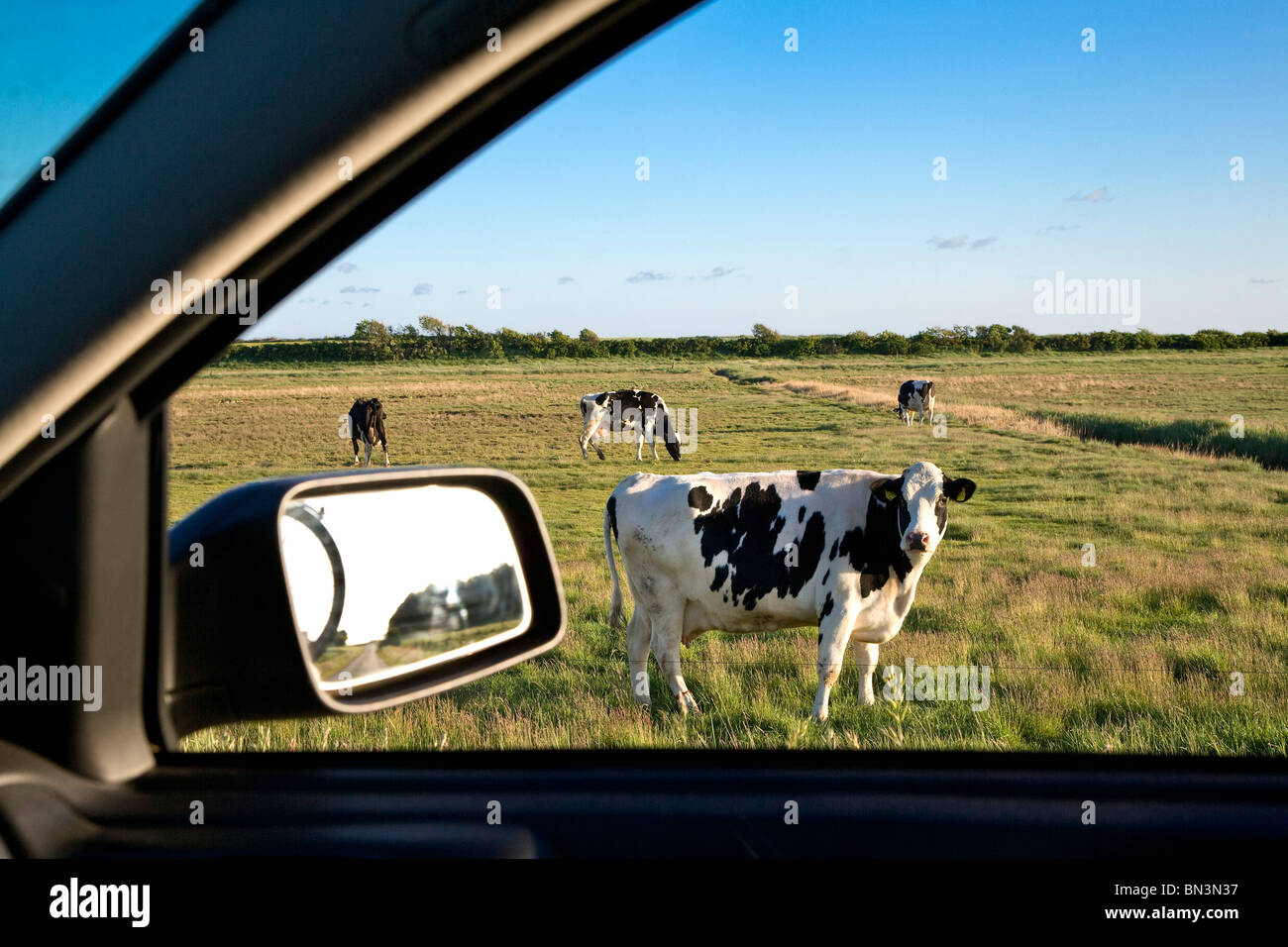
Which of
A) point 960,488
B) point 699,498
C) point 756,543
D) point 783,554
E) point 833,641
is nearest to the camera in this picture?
point 833,641

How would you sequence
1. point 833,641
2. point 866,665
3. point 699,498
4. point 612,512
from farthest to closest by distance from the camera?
point 612,512
point 699,498
point 833,641
point 866,665

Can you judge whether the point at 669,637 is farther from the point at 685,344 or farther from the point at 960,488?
the point at 685,344

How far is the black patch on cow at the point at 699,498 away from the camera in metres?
5.74

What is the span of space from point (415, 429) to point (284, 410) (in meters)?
1.44

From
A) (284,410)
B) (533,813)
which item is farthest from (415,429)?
(533,813)

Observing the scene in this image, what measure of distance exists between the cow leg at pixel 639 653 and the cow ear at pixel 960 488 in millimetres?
2022

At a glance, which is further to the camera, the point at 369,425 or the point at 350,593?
the point at 369,425

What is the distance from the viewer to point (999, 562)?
480 cm

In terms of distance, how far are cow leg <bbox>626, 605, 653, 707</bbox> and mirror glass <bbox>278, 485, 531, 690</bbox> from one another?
93.4 inches

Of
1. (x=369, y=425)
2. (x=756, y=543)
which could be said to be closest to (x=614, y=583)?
(x=756, y=543)

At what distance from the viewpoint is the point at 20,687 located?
1.19 meters

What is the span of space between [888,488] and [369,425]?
3.17 meters

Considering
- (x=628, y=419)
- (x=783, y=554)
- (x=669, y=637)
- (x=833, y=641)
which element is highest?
(x=628, y=419)

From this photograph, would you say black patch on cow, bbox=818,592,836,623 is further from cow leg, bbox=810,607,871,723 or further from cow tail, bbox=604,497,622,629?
cow tail, bbox=604,497,622,629
